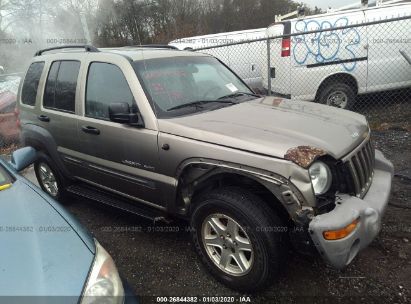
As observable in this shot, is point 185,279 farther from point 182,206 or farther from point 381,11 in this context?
point 381,11

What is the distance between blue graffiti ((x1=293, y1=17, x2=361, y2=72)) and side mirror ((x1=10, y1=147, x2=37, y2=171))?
5.63 m

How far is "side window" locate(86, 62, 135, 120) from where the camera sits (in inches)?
134

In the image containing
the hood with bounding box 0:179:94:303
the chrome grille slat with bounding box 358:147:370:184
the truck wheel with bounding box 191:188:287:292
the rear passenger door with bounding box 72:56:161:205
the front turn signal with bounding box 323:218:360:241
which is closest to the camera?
the hood with bounding box 0:179:94:303

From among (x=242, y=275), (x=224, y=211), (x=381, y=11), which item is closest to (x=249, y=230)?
(x=224, y=211)

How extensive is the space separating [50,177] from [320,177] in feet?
11.7

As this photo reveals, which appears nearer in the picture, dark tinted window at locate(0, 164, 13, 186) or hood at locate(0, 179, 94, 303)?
hood at locate(0, 179, 94, 303)

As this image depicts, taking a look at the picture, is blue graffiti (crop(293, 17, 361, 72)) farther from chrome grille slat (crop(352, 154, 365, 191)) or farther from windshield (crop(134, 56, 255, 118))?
chrome grille slat (crop(352, 154, 365, 191))

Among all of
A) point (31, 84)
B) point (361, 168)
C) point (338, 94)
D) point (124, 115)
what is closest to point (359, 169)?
point (361, 168)

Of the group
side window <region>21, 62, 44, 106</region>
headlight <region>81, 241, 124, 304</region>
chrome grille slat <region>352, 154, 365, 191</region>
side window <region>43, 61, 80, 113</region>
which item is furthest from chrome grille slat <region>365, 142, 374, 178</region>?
side window <region>21, 62, 44, 106</region>

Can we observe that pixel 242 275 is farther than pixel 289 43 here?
No

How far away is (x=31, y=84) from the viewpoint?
4691 millimetres

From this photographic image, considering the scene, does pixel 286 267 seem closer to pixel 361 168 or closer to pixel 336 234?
pixel 336 234

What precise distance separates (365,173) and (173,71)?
1.93m

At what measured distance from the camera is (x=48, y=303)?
1.69m
